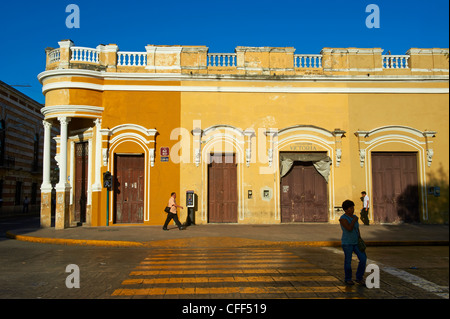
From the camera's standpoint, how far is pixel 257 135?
1744 centimetres

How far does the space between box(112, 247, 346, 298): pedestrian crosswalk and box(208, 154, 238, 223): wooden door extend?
713 cm

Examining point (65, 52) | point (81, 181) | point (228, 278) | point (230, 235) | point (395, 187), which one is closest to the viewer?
point (228, 278)

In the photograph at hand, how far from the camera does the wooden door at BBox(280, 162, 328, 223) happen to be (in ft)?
57.1

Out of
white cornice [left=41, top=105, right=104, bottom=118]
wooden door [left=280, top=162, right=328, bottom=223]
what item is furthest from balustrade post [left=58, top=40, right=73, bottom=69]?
wooden door [left=280, top=162, right=328, bottom=223]

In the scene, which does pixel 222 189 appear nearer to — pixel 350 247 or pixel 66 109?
pixel 66 109

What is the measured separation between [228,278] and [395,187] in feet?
42.3

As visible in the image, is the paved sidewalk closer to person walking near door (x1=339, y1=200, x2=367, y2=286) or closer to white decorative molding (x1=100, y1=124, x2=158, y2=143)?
white decorative molding (x1=100, y1=124, x2=158, y2=143)

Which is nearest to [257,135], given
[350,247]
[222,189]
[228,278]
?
[222,189]

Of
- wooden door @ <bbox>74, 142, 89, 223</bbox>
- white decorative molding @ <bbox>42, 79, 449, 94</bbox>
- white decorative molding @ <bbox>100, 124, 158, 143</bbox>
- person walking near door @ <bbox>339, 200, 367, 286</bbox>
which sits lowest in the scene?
person walking near door @ <bbox>339, 200, 367, 286</bbox>

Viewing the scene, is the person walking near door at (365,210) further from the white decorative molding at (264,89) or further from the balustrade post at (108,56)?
the balustrade post at (108,56)

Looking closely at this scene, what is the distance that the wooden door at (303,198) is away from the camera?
685 inches

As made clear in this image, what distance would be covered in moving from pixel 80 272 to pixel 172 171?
932cm
